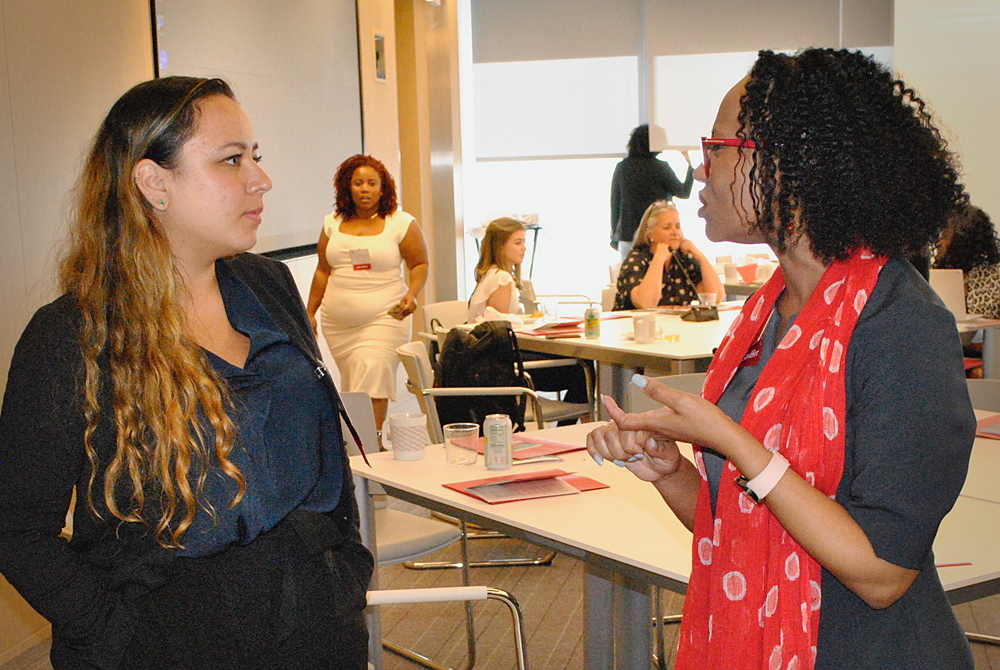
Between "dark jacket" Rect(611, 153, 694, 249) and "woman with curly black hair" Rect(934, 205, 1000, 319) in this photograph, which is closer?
"woman with curly black hair" Rect(934, 205, 1000, 319)

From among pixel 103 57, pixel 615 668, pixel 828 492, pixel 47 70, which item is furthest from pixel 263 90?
pixel 828 492

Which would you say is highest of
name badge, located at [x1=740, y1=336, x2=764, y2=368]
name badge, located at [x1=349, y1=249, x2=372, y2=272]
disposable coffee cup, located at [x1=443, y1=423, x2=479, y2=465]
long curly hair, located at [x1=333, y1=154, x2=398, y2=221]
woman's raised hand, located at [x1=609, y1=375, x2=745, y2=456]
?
long curly hair, located at [x1=333, y1=154, x2=398, y2=221]

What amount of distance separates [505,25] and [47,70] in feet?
22.9

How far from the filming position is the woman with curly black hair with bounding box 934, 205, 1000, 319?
5.13 metres

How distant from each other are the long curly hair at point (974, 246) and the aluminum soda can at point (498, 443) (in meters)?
3.43

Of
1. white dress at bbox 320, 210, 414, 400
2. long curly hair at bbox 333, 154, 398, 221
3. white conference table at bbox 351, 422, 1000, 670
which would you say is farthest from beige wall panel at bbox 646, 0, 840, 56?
white conference table at bbox 351, 422, 1000, 670

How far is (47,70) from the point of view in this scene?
3572 millimetres

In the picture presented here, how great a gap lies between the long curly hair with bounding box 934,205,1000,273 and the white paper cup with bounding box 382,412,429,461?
3.50 meters

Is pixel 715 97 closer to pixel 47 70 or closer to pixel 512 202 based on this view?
pixel 512 202

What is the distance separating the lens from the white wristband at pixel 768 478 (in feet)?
3.95

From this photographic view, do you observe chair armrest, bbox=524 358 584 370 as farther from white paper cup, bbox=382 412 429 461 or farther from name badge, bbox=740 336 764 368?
name badge, bbox=740 336 764 368

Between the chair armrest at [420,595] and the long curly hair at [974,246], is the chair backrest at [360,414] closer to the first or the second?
the chair armrest at [420,595]

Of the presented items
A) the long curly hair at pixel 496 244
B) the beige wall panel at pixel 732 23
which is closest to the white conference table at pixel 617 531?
the long curly hair at pixel 496 244

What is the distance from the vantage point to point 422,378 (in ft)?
13.8
